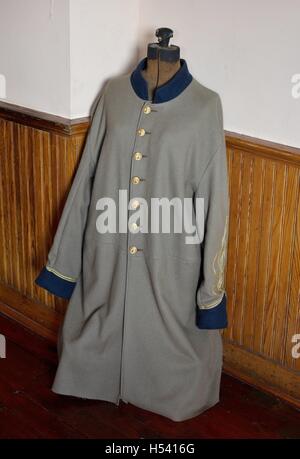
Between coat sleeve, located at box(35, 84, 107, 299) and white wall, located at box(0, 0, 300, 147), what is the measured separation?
0.17 meters

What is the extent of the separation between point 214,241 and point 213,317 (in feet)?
0.79

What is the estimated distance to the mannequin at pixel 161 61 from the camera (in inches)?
92.9

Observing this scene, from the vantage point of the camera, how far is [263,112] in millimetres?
2436

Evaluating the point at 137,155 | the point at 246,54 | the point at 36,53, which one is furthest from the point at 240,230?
the point at 36,53

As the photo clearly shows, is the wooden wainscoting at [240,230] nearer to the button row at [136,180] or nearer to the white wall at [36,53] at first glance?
the white wall at [36,53]

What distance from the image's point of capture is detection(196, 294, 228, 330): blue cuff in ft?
8.00

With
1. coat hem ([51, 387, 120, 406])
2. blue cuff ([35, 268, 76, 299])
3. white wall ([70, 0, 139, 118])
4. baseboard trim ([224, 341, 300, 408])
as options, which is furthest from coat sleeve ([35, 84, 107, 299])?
baseboard trim ([224, 341, 300, 408])

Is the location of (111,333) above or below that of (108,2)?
below

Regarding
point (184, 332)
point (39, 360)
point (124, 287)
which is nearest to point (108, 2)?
point (124, 287)

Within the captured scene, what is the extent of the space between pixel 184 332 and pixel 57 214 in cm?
66

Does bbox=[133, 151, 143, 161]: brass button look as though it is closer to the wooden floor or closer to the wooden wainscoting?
the wooden wainscoting

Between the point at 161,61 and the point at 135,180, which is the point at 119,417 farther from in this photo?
the point at 161,61

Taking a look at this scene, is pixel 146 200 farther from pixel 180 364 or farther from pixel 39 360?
pixel 39 360
